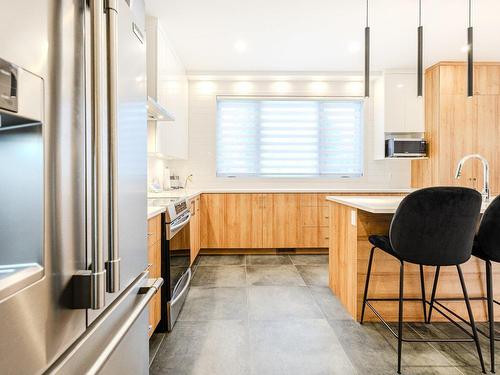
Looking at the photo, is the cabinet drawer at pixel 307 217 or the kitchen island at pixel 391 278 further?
the cabinet drawer at pixel 307 217

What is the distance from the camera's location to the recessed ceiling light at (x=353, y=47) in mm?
3730

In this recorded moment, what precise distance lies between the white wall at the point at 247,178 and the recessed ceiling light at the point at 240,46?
0.97 metres

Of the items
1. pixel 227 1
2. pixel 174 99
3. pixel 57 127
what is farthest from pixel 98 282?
pixel 174 99

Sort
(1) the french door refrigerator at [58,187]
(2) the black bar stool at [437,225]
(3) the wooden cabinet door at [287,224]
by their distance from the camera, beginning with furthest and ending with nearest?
(3) the wooden cabinet door at [287,224]
(2) the black bar stool at [437,225]
(1) the french door refrigerator at [58,187]

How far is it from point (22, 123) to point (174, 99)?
349 cm

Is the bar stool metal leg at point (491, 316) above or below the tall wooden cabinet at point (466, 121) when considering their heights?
below

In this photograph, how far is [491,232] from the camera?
179cm

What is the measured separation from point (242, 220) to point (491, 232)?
298cm

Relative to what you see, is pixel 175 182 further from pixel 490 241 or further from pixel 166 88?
pixel 490 241

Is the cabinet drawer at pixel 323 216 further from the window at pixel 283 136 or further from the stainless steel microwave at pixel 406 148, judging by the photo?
the stainless steel microwave at pixel 406 148

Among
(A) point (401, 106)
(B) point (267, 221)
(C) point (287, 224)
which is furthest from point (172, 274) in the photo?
(A) point (401, 106)

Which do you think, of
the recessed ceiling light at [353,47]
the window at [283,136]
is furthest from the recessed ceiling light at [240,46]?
the recessed ceiling light at [353,47]

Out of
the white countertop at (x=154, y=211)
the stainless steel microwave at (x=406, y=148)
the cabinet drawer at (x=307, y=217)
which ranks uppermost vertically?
the stainless steel microwave at (x=406, y=148)

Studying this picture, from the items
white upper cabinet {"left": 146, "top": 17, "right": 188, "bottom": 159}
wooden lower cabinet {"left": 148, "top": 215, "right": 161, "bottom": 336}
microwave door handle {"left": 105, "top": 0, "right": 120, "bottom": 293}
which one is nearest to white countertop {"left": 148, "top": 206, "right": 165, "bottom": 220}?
wooden lower cabinet {"left": 148, "top": 215, "right": 161, "bottom": 336}
